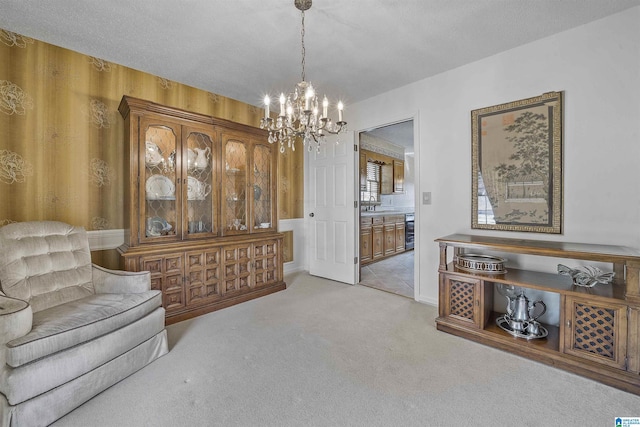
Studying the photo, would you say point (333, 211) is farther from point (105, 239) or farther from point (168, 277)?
point (105, 239)

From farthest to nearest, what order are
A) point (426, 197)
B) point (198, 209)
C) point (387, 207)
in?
point (387, 207)
point (426, 197)
point (198, 209)

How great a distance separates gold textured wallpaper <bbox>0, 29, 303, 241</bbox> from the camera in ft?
7.55

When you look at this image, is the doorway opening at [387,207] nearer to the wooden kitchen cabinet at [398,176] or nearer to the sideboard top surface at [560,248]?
the wooden kitchen cabinet at [398,176]

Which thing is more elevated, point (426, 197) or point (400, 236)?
point (426, 197)

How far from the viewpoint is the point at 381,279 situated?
4.18 metres

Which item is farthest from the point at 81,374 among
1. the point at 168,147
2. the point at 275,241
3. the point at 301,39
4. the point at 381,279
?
the point at 381,279

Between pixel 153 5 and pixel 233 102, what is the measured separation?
71.8 inches

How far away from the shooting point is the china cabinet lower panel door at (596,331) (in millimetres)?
1751

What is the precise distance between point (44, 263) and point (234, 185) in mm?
1787

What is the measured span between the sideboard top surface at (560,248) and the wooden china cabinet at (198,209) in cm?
220

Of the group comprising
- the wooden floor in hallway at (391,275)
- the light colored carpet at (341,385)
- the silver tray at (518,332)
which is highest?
the silver tray at (518,332)

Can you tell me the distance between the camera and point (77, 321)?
1663mm

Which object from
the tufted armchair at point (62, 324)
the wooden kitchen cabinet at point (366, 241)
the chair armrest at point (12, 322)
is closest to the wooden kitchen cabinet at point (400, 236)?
the wooden kitchen cabinet at point (366, 241)

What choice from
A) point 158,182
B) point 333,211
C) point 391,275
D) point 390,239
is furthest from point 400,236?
point 158,182
